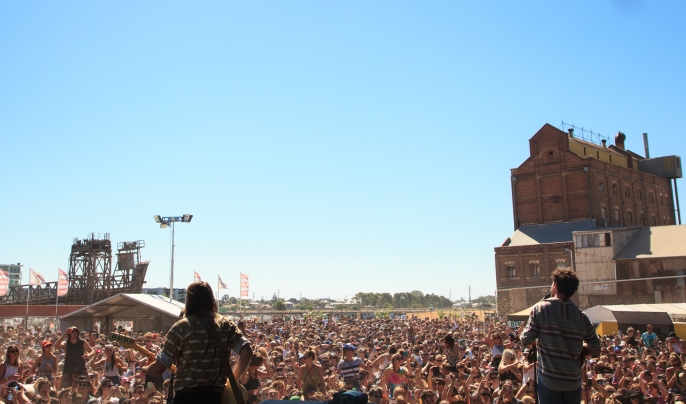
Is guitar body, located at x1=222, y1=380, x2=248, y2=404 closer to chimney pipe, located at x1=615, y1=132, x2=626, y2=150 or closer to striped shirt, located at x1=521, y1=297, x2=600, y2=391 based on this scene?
striped shirt, located at x1=521, y1=297, x2=600, y2=391

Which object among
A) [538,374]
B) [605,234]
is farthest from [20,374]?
[605,234]

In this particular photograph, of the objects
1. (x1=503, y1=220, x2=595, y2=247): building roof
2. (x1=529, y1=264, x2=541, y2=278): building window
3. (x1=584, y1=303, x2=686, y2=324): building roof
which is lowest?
(x1=584, y1=303, x2=686, y2=324): building roof

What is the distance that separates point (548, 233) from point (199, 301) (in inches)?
2106

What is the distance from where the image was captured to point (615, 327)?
24219 mm

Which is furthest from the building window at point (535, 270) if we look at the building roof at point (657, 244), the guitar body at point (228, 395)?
the guitar body at point (228, 395)

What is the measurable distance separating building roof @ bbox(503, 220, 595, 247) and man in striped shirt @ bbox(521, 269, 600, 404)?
4984cm

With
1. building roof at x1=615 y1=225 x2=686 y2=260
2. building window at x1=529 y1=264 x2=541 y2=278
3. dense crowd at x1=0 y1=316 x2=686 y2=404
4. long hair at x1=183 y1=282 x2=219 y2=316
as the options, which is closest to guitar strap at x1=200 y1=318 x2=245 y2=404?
long hair at x1=183 y1=282 x2=219 y2=316

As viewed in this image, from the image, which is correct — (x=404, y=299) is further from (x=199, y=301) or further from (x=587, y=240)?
(x=199, y=301)

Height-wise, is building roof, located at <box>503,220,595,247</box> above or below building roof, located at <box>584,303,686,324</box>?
above

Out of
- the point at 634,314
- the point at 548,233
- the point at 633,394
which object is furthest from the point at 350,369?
the point at 548,233

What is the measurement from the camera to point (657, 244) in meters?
48.3

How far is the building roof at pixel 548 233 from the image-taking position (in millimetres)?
53531

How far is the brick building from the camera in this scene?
170 ft

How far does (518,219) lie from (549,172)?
5025 mm
